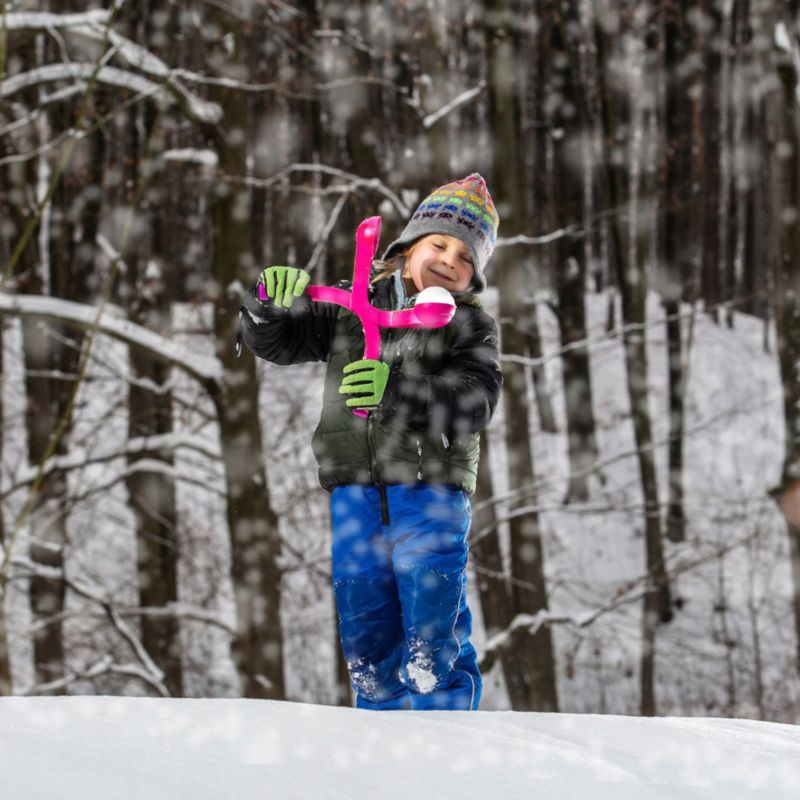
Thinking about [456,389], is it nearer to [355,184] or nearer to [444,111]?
[355,184]

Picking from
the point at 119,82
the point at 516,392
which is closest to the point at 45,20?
the point at 119,82

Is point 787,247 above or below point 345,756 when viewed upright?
above

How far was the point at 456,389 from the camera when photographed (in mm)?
2236

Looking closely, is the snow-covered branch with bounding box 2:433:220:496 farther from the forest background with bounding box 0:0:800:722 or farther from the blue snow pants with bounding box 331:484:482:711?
the blue snow pants with bounding box 331:484:482:711

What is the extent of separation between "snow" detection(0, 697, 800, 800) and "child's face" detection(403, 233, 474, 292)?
3.77 ft

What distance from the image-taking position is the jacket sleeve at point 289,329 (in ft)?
7.81

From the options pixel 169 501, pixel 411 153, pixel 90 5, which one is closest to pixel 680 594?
pixel 169 501

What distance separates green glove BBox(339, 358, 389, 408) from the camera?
2.12 m

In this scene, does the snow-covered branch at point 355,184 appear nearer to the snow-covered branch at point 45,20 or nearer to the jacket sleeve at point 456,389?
the snow-covered branch at point 45,20

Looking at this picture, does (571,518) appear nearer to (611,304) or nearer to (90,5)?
(611,304)

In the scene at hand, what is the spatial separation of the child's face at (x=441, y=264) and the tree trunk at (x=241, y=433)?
4292 mm

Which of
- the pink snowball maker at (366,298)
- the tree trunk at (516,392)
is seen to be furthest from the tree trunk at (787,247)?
the pink snowball maker at (366,298)

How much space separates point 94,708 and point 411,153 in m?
5.82

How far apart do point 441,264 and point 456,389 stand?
40 cm
